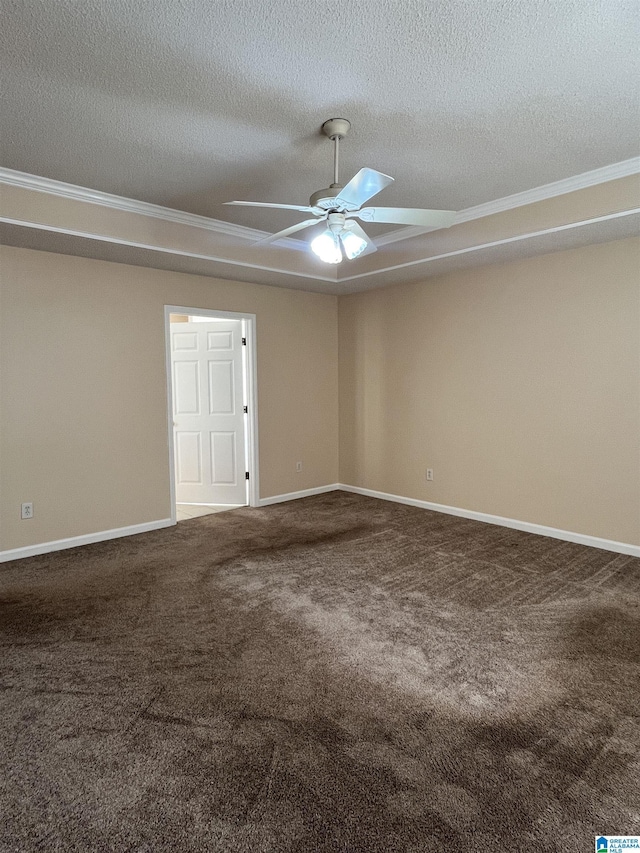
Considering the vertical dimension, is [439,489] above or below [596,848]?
above

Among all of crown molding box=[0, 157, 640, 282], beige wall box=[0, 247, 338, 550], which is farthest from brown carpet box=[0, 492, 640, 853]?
crown molding box=[0, 157, 640, 282]

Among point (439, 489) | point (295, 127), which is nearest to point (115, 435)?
point (295, 127)

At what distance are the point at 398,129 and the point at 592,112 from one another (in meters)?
1.01

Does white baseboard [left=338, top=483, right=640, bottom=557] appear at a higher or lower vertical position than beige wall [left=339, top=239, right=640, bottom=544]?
lower

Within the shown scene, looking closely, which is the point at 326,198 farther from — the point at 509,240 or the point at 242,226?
the point at 242,226

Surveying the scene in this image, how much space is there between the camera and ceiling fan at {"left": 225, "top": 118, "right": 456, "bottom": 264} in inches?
93.4

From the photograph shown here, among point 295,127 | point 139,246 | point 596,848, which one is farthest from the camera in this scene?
point 139,246

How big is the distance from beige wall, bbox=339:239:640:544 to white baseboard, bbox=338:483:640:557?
0.05 meters

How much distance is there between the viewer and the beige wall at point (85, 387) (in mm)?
3793

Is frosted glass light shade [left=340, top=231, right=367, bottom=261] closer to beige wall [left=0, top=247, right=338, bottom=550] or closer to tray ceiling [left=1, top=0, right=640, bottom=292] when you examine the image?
tray ceiling [left=1, top=0, right=640, bottom=292]

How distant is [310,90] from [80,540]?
12.2 ft

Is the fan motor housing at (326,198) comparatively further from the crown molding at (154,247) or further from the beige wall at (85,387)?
the beige wall at (85,387)

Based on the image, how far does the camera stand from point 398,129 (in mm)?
2732

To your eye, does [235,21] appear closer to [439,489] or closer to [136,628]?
[136,628]
